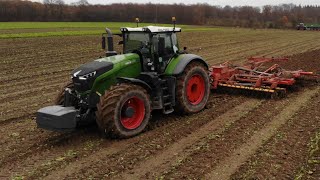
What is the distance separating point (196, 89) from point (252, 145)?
2.46m

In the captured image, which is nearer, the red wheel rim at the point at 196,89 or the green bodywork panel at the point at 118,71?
the green bodywork panel at the point at 118,71

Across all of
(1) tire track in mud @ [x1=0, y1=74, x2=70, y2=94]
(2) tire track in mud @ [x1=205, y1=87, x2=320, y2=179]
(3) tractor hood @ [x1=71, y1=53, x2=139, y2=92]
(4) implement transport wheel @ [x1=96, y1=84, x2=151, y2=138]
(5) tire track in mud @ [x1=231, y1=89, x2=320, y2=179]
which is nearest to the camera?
(5) tire track in mud @ [x1=231, y1=89, x2=320, y2=179]

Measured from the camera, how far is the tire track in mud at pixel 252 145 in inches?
197

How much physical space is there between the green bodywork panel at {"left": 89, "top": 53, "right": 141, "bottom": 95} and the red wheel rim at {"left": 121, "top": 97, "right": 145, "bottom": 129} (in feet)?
1.64

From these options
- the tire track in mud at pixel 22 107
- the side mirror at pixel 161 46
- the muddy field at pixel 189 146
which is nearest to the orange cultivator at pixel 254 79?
the muddy field at pixel 189 146

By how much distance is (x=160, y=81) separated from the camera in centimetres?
706

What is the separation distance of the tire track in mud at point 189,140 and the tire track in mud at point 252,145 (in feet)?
2.24

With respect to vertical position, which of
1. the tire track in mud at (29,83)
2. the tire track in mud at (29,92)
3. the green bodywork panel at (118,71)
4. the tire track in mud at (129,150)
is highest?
the green bodywork panel at (118,71)

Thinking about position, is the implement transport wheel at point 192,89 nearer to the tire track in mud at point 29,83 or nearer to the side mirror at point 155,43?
the side mirror at point 155,43

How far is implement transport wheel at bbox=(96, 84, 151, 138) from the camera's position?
590cm

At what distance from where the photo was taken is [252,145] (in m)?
5.95

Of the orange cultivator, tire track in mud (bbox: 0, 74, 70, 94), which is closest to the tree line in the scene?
tire track in mud (bbox: 0, 74, 70, 94)

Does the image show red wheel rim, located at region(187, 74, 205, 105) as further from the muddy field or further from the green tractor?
the muddy field

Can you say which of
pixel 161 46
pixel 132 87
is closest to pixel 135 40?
pixel 161 46
